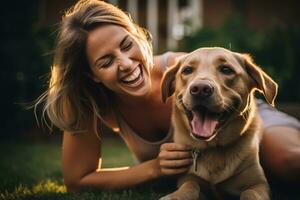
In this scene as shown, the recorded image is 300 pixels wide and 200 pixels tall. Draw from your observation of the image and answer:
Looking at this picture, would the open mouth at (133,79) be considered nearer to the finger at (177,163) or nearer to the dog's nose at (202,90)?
the finger at (177,163)

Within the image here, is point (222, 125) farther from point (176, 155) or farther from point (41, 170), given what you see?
point (41, 170)

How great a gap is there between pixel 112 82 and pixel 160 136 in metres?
0.75

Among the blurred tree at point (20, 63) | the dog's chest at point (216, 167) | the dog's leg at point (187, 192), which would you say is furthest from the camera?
the blurred tree at point (20, 63)

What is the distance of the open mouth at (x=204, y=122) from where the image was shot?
11.7ft

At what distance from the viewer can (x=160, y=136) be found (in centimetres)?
467

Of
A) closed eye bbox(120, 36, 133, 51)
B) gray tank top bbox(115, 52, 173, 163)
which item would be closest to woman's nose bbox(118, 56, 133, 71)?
closed eye bbox(120, 36, 133, 51)

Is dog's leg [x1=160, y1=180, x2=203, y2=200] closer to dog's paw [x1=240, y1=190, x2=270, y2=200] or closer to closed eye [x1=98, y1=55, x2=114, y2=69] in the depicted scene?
dog's paw [x1=240, y1=190, x2=270, y2=200]

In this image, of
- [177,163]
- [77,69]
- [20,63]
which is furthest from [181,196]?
[20,63]

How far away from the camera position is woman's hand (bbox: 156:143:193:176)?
3910 mm

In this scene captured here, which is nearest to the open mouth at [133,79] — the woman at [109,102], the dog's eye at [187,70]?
the woman at [109,102]

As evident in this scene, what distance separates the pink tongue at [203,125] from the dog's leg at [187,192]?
1.36 feet

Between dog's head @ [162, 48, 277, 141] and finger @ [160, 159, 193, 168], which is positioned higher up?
dog's head @ [162, 48, 277, 141]

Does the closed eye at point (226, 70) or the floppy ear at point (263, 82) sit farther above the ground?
the closed eye at point (226, 70)

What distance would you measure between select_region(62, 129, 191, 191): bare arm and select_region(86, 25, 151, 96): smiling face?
0.56 metres
